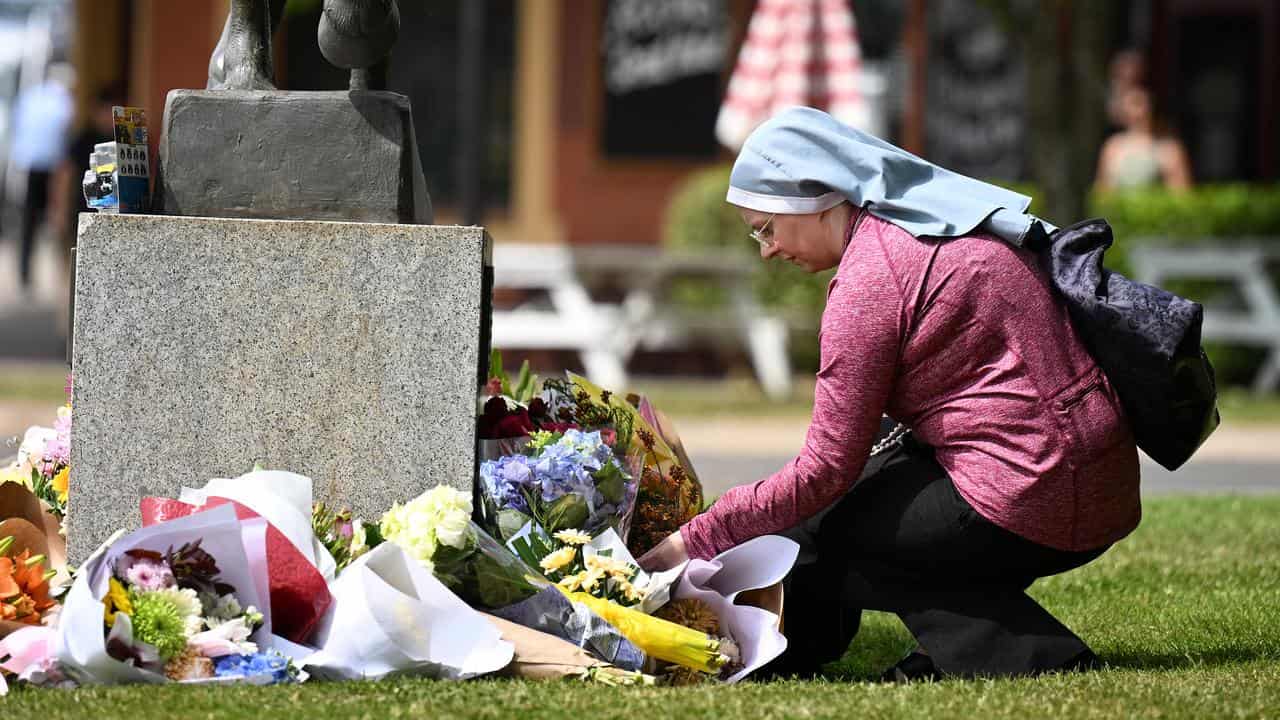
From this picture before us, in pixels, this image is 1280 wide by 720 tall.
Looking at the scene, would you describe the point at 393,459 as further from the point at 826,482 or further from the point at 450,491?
the point at 826,482

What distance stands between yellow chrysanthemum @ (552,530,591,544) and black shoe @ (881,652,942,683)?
0.78m

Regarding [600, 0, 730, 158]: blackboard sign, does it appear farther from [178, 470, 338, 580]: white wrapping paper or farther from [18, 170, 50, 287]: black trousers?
[178, 470, 338, 580]: white wrapping paper

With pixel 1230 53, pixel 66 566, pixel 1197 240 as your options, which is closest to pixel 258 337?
pixel 66 566

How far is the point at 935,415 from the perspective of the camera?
389 centimetres

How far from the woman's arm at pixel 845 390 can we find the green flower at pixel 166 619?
48.0 inches

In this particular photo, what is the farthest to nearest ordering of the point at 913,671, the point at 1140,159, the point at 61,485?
1. the point at 1140,159
2. the point at 61,485
3. the point at 913,671

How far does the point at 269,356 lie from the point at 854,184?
1407 mm

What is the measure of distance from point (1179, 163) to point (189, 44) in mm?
7896

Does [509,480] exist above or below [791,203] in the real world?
below

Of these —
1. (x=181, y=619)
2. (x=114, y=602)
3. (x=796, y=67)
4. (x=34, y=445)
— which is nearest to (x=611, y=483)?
(x=181, y=619)

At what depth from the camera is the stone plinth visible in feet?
13.3

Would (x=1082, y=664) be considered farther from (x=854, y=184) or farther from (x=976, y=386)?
(x=854, y=184)

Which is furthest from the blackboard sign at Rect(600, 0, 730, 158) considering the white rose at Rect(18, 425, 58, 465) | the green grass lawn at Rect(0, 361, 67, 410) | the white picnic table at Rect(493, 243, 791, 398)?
the white rose at Rect(18, 425, 58, 465)

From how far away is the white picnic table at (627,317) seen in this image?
39.9 ft
